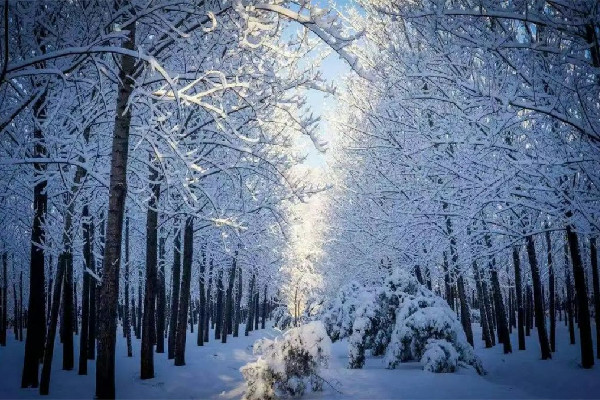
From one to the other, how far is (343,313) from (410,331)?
504cm

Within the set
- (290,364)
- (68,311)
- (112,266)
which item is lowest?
(290,364)

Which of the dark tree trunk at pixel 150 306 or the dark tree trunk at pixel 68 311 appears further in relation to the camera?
the dark tree trunk at pixel 68 311

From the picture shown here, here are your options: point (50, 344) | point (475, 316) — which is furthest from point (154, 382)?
point (475, 316)

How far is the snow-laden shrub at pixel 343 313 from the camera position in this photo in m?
14.3

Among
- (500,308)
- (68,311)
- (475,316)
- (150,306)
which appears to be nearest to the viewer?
(150,306)

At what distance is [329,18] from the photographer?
163 inches

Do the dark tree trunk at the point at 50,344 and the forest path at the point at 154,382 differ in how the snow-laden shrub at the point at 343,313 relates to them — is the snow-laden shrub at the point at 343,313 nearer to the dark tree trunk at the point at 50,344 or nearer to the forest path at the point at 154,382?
the forest path at the point at 154,382

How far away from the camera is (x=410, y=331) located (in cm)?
995

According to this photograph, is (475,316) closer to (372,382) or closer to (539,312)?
(539,312)

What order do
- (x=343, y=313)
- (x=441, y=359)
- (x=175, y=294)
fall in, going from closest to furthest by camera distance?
1. (x=441, y=359)
2. (x=175, y=294)
3. (x=343, y=313)

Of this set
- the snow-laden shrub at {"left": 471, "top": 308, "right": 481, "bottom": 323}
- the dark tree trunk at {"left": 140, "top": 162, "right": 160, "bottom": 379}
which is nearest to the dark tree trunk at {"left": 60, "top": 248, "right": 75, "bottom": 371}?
the dark tree trunk at {"left": 140, "top": 162, "right": 160, "bottom": 379}

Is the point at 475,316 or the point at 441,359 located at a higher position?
the point at 441,359

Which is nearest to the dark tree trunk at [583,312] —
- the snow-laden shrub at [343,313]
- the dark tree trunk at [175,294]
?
the snow-laden shrub at [343,313]

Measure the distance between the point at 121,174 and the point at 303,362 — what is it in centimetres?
433
